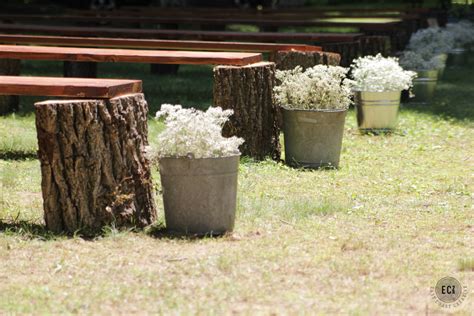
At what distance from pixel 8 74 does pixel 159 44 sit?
168 centimetres

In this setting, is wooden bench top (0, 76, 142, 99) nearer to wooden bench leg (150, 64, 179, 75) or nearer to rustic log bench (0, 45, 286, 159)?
rustic log bench (0, 45, 286, 159)

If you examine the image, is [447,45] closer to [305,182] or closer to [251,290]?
[305,182]

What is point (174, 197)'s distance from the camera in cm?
565

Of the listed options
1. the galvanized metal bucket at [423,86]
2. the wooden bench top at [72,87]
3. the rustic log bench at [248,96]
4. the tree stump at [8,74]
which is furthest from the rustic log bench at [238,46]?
the wooden bench top at [72,87]

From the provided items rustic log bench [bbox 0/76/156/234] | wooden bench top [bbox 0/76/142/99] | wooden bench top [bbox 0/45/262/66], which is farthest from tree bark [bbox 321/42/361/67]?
rustic log bench [bbox 0/76/156/234]

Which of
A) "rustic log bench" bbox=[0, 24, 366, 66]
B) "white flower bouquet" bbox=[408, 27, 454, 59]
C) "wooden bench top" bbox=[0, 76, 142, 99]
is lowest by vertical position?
"white flower bouquet" bbox=[408, 27, 454, 59]

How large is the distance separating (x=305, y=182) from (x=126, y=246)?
2400 millimetres

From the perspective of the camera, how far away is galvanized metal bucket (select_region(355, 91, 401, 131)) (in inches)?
399

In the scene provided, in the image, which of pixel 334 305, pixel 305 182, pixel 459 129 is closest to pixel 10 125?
pixel 305 182

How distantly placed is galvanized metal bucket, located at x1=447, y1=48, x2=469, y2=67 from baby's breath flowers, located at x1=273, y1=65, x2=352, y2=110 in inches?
452

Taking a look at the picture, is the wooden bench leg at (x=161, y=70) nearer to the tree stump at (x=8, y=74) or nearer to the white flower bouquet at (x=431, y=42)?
the white flower bouquet at (x=431, y=42)

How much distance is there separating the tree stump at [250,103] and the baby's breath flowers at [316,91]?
0.13 meters

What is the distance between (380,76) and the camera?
33.1 feet

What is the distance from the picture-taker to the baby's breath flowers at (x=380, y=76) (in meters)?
10.1
